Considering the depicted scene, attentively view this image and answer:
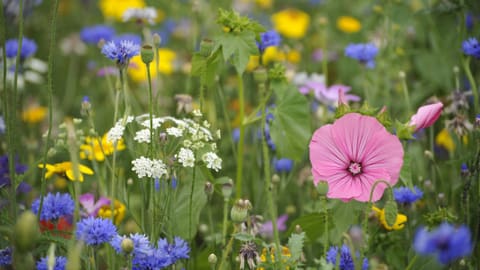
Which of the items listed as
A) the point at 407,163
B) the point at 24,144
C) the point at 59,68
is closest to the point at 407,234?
the point at 407,163

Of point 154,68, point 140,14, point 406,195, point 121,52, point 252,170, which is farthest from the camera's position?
point 154,68

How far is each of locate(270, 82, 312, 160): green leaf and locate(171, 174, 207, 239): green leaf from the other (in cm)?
19

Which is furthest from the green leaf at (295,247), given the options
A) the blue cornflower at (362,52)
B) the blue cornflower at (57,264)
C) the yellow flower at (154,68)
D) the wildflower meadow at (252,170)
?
the yellow flower at (154,68)

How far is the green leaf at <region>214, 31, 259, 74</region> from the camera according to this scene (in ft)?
4.44

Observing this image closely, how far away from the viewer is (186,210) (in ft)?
4.58

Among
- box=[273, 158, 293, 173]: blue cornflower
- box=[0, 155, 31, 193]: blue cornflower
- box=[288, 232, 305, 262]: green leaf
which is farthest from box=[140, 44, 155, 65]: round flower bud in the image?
box=[273, 158, 293, 173]: blue cornflower

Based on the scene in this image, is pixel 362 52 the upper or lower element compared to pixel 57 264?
upper

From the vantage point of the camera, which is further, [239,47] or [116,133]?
[239,47]

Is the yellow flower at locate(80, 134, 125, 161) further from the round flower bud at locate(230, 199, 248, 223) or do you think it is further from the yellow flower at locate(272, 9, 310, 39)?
the yellow flower at locate(272, 9, 310, 39)

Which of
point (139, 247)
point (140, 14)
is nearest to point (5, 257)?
point (139, 247)

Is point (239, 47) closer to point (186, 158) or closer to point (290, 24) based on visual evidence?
point (186, 158)

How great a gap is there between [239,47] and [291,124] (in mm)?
219

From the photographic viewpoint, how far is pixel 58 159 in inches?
84.6

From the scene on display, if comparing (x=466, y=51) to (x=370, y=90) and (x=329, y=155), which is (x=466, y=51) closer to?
(x=329, y=155)
